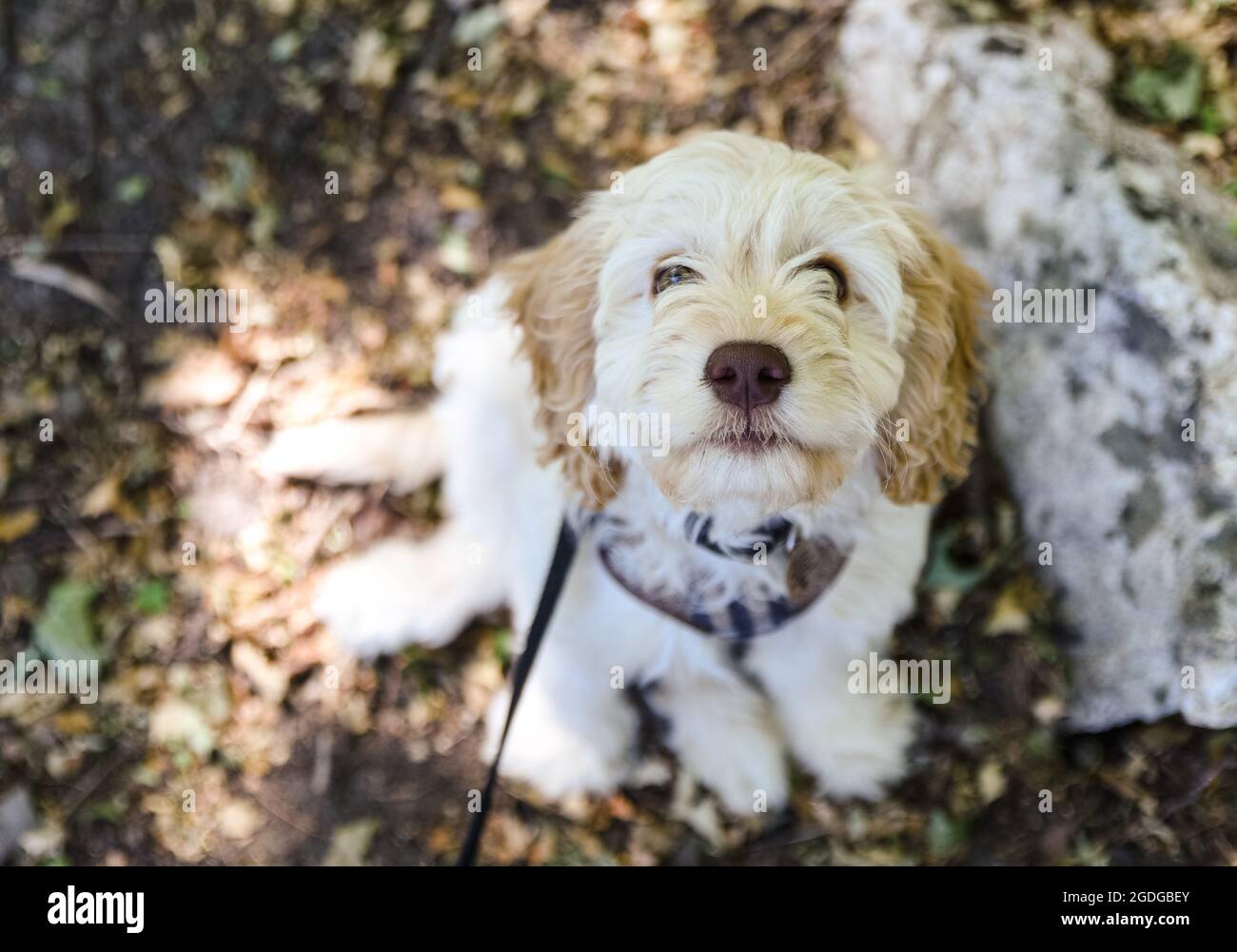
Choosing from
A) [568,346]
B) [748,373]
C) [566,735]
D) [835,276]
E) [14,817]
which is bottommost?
[14,817]

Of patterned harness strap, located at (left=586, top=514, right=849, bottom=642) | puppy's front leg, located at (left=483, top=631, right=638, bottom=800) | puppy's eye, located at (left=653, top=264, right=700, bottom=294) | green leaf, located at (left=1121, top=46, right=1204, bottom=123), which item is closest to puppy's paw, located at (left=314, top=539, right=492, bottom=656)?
puppy's front leg, located at (left=483, top=631, right=638, bottom=800)

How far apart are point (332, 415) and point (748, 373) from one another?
2360mm

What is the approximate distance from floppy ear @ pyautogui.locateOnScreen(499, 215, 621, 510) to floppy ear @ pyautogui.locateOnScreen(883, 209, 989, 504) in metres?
0.75

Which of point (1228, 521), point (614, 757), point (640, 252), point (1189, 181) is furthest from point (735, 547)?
point (1189, 181)

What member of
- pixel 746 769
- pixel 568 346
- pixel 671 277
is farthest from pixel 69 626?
pixel 671 277

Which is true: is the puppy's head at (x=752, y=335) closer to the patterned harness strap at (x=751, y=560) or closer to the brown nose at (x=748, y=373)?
the brown nose at (x=748, y=373)

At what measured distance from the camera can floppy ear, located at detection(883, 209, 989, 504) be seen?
2283mm

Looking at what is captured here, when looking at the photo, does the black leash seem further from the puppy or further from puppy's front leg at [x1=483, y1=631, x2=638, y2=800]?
puppy's front leg at [x1=483, y1=631, x2=638, y2=800]

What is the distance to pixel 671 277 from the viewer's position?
2.23 metres

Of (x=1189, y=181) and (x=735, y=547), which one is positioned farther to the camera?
(x=1189, y=181)

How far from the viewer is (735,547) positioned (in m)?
2.50

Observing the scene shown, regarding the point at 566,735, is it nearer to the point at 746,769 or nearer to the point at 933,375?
the point at 746,769
